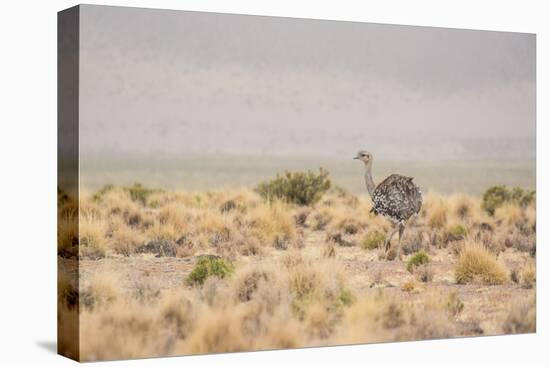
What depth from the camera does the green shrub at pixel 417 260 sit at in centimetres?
1672

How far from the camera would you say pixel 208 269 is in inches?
606

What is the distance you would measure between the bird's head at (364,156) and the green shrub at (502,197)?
1911 millimetres

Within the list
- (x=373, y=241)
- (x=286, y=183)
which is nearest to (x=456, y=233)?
(x=373, y=241)

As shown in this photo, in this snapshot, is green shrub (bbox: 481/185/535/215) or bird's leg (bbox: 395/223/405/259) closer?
bird's leg (bbox: 395/223/405/259)

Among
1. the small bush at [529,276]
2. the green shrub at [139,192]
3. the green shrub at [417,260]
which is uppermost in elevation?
the green shrub at [139,192]

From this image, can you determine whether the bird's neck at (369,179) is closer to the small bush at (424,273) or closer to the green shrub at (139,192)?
the small bush at (424,273)

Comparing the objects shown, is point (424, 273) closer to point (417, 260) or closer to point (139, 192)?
point (417, 260)

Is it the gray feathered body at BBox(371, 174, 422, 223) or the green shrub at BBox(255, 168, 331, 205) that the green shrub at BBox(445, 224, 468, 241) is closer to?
the gray feathered body at BBox(371, 174, 422, 223)

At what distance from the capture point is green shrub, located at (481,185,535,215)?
686 inches

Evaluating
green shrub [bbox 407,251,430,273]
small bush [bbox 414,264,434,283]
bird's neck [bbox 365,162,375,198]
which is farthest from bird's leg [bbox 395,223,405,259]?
bird's neck [bbox 365,162,375,198]

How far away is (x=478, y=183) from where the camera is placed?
17375 mm

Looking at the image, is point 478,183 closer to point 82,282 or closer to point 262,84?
point 262,84

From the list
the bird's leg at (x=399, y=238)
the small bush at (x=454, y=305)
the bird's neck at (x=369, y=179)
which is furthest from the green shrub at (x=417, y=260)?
the bird's neck at (x=369, y=179)

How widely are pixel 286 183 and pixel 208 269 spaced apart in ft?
5.12
